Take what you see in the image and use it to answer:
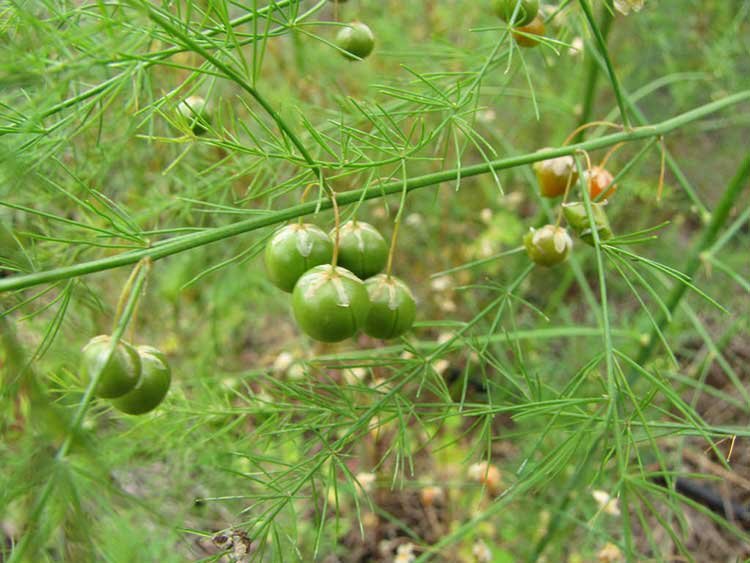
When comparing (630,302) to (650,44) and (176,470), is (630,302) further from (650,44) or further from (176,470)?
(176,470)

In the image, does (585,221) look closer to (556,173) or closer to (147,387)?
(556,173)

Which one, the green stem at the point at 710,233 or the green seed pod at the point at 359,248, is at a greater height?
the green seed pod at the point at 359,248

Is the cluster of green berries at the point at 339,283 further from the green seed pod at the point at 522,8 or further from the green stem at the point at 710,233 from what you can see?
the green stem at the point at 710,233

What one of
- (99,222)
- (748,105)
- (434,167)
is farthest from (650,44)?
(99,222)

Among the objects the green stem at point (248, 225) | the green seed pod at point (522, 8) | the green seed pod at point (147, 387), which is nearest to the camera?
the green stem at point (248, 225)

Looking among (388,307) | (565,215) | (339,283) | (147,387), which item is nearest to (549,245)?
(565,215)

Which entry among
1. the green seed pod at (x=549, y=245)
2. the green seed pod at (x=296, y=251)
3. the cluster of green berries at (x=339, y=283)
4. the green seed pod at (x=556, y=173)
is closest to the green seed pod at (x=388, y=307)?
the cluster of green berries at (x=339, y=283)
